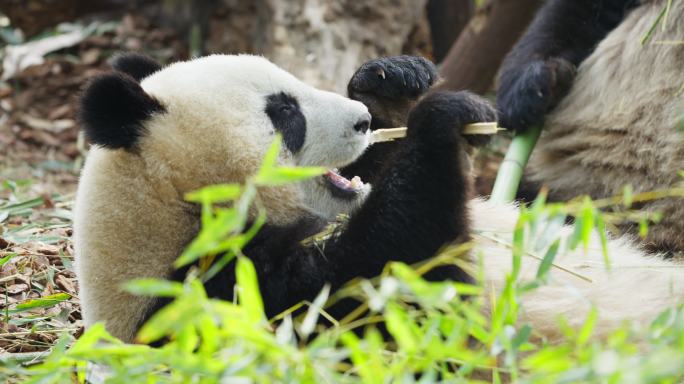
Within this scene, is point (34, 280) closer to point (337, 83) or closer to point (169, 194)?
point (169, 194)

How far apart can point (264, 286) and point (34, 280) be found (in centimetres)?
141

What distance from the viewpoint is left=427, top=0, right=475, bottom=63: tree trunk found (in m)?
8.00

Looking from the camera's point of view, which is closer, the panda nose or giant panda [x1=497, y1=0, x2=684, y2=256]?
the panda nose

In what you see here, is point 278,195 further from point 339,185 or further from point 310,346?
point 310,346

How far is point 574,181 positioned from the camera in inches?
160

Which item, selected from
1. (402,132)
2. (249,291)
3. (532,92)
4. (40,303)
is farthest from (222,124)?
(532,92)

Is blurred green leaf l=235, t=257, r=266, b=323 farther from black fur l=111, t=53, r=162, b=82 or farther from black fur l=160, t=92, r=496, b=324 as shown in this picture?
black fur l=111, t=53, r=162, b=82

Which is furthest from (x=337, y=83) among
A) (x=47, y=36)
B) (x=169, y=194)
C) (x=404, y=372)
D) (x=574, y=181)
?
(x=404, y=372)

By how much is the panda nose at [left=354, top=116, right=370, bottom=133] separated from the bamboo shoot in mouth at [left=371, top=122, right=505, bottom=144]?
190 mm

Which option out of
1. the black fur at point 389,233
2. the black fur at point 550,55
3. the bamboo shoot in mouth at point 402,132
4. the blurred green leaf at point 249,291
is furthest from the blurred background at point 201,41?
the blurred green leaf at point 249,291

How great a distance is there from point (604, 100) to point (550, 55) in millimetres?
426

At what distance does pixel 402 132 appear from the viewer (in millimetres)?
3256

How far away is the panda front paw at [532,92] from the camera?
13.3ft

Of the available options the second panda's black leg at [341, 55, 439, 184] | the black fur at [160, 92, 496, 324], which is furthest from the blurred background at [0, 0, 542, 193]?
the black fur at [160, 92, 496, 324]
